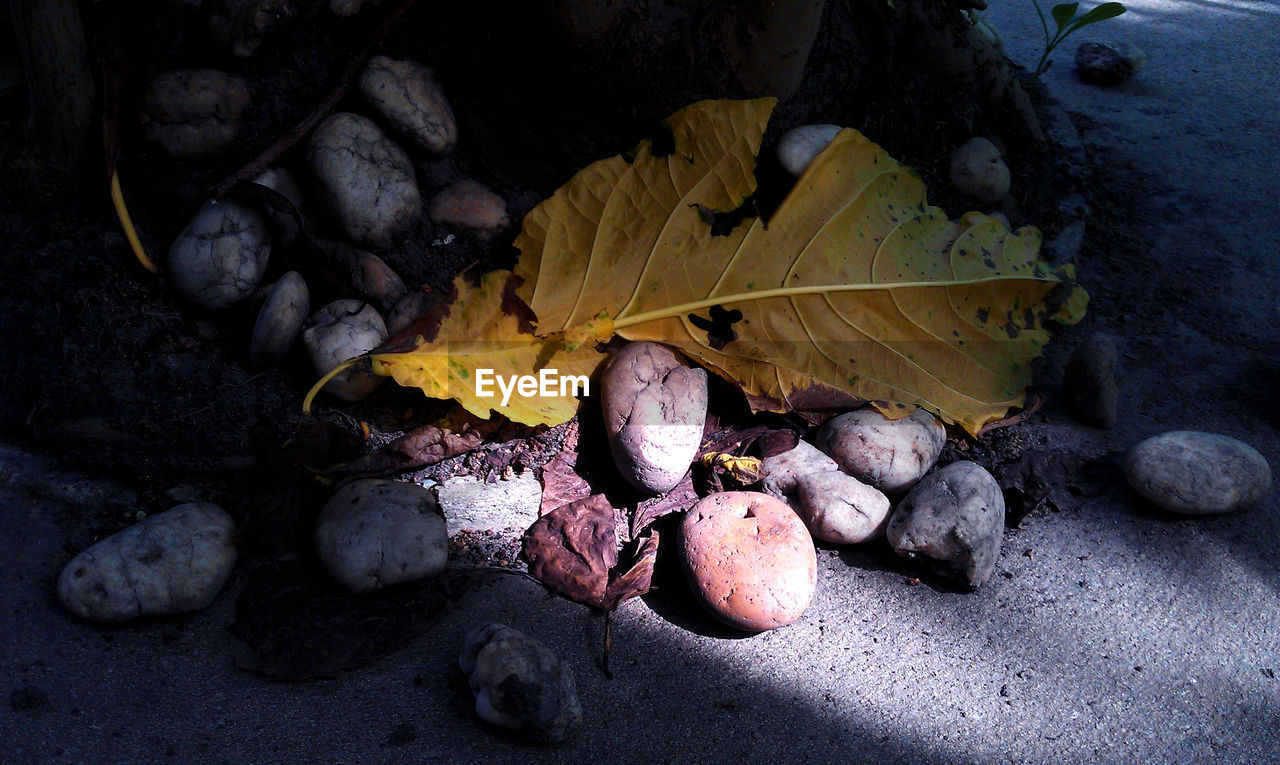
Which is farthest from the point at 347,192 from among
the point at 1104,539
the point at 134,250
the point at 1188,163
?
the point at 1188,163

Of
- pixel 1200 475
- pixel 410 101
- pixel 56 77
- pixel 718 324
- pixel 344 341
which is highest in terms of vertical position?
pixel 56 77

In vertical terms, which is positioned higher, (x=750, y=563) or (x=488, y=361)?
(x=488, y=361)

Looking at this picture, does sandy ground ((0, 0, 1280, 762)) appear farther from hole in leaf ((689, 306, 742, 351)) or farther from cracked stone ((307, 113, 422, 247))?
cracked stone ((307, 113, 422, 247))

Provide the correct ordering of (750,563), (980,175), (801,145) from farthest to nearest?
(980,175) → (801,145) → (750,563)

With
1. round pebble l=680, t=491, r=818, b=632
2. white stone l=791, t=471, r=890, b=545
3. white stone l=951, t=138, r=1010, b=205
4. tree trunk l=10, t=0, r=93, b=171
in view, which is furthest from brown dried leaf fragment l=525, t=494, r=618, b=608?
white stone l=951, t=138, r=1010, b=205

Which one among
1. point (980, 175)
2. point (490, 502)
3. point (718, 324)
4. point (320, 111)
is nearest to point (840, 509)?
point (718, 324)

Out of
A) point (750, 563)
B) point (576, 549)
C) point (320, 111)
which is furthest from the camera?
point (320, 111)

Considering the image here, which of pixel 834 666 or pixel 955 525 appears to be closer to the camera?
pixel 834 666

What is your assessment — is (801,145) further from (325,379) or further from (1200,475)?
(325,379)
